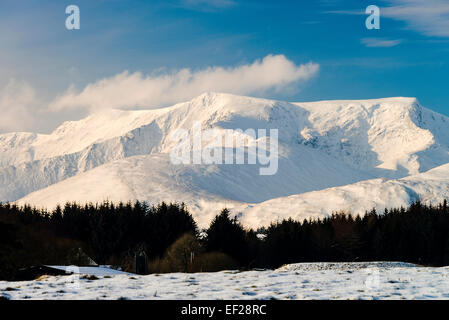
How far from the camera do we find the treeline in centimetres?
8488

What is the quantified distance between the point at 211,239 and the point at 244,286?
2580 inches

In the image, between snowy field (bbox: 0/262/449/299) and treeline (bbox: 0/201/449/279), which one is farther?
treeline (bbox: 0/201/449/279)

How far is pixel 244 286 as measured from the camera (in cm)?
2786

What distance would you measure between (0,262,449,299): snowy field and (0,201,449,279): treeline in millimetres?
43528

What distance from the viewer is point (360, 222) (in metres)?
122

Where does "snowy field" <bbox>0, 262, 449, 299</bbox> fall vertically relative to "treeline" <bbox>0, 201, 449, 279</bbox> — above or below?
below

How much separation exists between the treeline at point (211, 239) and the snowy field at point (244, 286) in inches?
1714

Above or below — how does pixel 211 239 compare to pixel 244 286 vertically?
above

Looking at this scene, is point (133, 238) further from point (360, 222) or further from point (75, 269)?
point (75, 269)

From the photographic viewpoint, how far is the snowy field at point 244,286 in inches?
984

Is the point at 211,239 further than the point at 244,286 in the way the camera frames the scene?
Yes

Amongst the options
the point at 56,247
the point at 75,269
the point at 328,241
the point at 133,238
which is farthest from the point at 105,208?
the point at 75,269

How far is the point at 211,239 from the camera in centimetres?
9306
